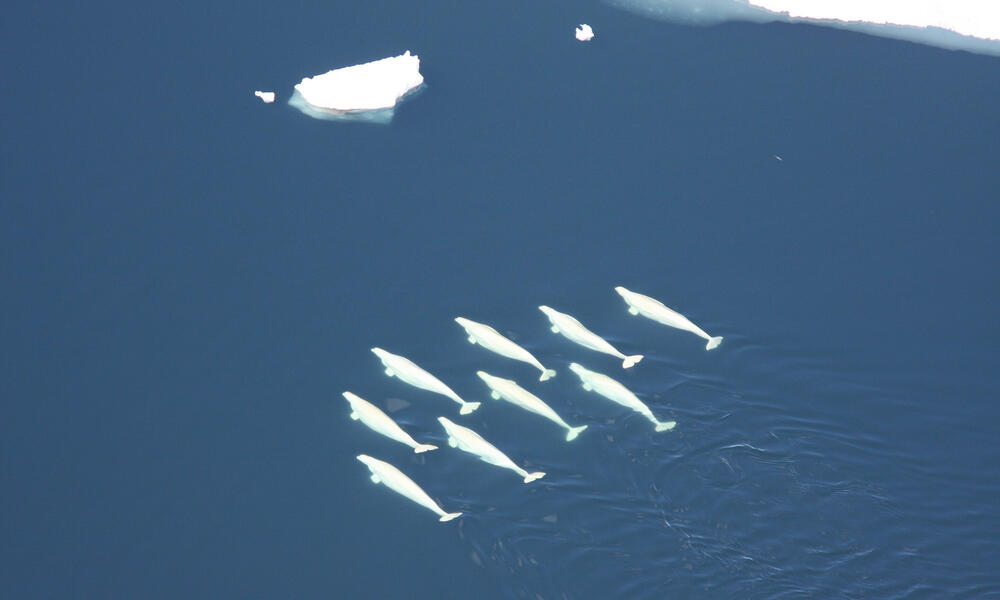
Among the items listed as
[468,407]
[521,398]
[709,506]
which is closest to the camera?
[709,506]

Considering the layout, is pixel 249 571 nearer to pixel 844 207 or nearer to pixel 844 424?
pixel 844 424

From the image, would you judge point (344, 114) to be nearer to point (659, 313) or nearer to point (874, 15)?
point (659, 313)

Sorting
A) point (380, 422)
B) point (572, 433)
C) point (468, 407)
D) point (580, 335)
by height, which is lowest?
point (380, 422)

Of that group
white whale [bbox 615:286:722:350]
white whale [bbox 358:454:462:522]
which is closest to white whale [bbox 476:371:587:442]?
white whale [bbox 358:454:462:522]

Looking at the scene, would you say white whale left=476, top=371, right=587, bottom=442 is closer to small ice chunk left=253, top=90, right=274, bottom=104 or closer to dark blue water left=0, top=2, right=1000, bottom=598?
dark blue water left=0, top=2, right=1000, bottom=598

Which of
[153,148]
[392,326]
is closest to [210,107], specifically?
[153,148]

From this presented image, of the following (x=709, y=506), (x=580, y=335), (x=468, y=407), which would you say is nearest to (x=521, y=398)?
(x=468, y=407)
